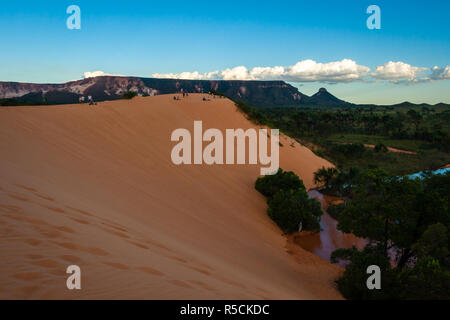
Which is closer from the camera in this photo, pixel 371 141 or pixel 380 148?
pixel 380 148

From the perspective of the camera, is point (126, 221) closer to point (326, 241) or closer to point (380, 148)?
point (326, 241)

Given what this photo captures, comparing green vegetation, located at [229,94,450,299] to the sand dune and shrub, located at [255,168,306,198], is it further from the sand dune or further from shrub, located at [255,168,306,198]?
the sand dune

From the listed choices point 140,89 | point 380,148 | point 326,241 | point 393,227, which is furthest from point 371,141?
point 140,89

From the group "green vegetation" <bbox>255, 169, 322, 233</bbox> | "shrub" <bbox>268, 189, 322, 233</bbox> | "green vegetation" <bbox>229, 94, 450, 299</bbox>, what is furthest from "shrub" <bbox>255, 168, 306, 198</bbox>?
"shrub" <bbox>268, 189, 322, 233</bbox>

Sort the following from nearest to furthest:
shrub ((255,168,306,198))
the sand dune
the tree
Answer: the sand dune → shrub ((255,168,306,198)) → the tree

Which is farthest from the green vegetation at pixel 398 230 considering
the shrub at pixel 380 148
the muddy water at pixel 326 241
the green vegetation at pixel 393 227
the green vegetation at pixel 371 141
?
the shrub at pixel 380 148

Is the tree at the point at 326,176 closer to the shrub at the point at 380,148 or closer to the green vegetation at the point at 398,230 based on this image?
the green vegetation at the point at 398,230
